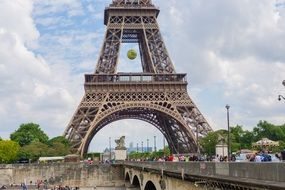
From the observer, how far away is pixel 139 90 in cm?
7288

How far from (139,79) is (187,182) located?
176 ft

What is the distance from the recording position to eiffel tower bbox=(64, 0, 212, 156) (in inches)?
2746

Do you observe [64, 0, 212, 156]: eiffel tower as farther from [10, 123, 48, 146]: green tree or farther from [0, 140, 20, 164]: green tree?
[10, 123, 48, 146]: green tree

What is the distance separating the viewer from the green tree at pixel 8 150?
81.9m

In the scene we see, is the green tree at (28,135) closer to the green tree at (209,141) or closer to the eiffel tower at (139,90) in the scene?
the eiffel tower at (139,90)

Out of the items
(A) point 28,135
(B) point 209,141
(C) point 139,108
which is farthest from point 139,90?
(A) point 28,135

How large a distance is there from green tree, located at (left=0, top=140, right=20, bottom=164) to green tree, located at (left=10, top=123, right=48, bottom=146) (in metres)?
8.27

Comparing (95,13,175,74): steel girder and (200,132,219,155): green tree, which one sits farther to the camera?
(95,13,175,74): steel girder

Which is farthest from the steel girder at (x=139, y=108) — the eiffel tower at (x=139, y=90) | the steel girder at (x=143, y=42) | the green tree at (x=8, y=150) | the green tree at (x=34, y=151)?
the green tree at (x=8, y=150)

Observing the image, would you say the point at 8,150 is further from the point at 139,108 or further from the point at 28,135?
the point at 139,108

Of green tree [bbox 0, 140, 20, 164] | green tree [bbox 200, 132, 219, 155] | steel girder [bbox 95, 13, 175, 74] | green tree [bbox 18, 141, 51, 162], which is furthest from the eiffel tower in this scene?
green tree [bbox 0, 140, 20, 164]

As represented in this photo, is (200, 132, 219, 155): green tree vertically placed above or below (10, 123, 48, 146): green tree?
below

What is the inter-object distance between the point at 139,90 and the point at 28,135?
3110cm

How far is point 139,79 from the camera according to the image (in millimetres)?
73688
